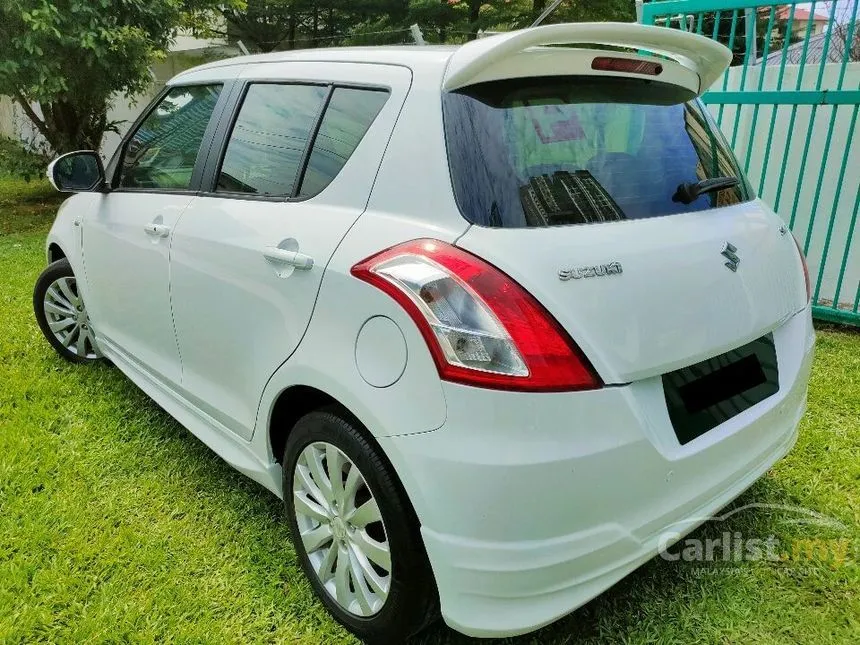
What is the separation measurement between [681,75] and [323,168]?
123cm

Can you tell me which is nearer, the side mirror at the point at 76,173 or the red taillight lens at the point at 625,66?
the red taillight lens at the point at 625,66

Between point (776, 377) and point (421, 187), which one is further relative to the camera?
point (776, 377)

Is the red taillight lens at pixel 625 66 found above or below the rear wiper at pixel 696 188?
above

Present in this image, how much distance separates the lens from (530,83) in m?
1.83

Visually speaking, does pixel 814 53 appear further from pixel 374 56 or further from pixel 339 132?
pixel 339 132

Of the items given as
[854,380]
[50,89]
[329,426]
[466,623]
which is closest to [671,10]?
[854,380]

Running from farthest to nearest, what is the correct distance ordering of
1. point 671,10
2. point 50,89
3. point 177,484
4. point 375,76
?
point 50,89
point 671,10
point 177,484
point 375,76

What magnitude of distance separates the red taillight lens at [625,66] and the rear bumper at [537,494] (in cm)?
94

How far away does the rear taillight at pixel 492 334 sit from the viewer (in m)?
1.52

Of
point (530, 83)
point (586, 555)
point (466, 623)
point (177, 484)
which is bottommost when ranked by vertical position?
point (177, 484)

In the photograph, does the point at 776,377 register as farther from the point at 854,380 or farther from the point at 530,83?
the point at 854,380

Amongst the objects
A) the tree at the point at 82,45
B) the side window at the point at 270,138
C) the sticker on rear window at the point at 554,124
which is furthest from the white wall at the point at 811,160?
the tree at the point at 82,45

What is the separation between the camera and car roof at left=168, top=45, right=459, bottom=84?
193 cm

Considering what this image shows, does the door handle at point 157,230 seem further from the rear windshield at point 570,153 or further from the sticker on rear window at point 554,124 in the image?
the sticker on rear window at point 554,124
